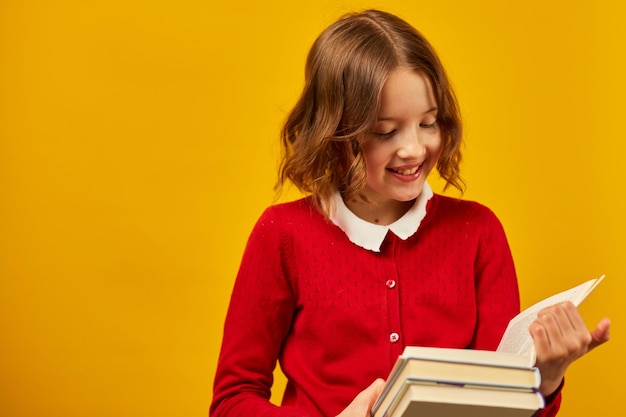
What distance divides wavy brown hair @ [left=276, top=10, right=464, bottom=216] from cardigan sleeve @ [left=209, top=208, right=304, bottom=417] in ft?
0.34

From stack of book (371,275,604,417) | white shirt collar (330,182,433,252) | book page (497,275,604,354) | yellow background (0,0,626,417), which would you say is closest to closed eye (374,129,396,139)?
white shirt collar (330,182,433,252)

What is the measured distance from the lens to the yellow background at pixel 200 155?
2242mm

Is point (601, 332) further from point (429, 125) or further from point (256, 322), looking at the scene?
point (256, 322)

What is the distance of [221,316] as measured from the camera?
91.0 inches

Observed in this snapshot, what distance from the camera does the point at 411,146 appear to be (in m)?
1.50

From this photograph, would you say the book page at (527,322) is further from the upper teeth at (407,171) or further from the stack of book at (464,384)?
the upper teeth at (407,171)

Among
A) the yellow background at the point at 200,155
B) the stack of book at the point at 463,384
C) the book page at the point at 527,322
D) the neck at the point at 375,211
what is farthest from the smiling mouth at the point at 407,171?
the yellow background at the point at 200,155

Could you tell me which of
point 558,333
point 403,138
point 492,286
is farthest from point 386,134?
point 558,333

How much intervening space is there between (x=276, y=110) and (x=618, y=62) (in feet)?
2.23

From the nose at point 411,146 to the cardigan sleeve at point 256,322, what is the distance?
22cm

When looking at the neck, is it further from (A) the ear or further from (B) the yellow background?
(B) the yellow background

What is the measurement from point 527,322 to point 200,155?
105 centimetres

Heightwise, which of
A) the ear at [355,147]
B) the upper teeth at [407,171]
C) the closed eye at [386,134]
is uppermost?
the closed eye at [386,134]

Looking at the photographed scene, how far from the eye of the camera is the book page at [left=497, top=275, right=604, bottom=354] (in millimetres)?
1296
